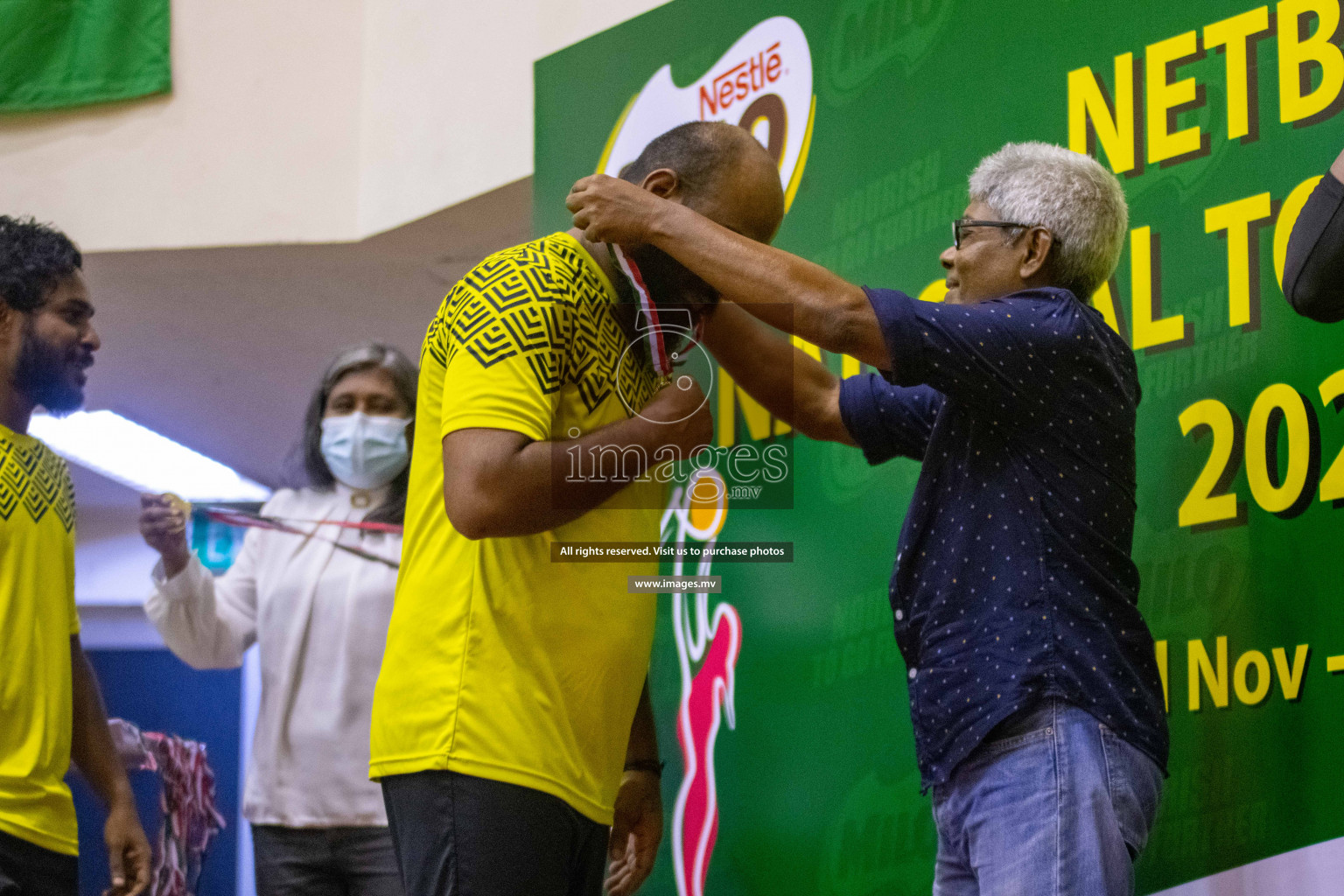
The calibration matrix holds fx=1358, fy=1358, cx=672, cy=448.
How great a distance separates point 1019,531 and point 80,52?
4264 millimetres

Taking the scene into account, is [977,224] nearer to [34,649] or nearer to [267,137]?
[34,649]

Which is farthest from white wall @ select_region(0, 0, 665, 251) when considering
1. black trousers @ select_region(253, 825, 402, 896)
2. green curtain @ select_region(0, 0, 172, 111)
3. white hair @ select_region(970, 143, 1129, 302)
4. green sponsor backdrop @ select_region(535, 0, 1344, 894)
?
white hair @ select_region(970, 143, 1129, 302)

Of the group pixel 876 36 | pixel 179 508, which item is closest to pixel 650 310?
pixel 876 36

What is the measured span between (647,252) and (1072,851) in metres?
0.95

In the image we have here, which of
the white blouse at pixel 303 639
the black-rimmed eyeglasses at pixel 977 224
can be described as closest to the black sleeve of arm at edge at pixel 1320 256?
the black-rimmed eyeglasses at pixel 977 224

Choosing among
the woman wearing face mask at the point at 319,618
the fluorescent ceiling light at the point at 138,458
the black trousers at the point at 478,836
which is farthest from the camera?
the fluorescent ceiling light at the point at 138,458

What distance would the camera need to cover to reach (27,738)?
2.46 meters

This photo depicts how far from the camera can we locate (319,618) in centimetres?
305

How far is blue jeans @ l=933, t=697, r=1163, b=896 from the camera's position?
5.45 feet

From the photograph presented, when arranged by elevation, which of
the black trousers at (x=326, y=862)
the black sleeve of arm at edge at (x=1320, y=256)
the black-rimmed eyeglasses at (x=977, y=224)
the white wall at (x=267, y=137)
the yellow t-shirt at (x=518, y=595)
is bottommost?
the black trousers at (x=326, y=862)

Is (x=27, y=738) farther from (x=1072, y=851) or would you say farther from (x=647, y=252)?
(x=1072, y=851)

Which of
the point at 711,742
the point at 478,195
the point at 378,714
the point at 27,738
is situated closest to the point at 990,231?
the point at 378,714

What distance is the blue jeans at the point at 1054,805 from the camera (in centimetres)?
166

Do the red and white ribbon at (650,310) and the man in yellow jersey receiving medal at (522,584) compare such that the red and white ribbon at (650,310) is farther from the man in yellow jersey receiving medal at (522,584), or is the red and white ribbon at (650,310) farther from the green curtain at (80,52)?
the green curtain at (80,52)
